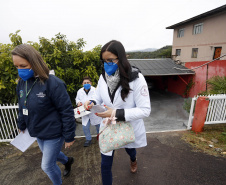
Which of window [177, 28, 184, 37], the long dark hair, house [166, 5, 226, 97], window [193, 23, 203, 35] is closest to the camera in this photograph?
the long dark hair

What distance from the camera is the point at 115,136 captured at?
1.59 metres

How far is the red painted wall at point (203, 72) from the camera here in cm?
709

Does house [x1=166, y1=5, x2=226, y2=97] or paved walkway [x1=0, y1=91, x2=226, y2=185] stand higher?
house [x1=166, y1=5, x2=226, y2=97]

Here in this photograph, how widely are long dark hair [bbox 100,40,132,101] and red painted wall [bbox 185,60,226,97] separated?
7.78 meters

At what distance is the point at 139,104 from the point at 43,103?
3.55 ft

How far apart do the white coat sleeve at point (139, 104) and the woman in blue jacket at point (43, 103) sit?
74cm

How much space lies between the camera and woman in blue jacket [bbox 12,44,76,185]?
1.52 metres

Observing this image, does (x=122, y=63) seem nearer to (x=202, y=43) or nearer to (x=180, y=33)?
(x=202, y=43)

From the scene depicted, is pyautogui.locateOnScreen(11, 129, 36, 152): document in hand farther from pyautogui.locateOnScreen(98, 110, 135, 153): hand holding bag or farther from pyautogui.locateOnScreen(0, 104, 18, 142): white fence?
pyautogui.locateOnScreen(0, 104, 18, 142): white fence

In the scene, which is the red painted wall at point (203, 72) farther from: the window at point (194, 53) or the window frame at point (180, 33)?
the window frame at point (180, 33)

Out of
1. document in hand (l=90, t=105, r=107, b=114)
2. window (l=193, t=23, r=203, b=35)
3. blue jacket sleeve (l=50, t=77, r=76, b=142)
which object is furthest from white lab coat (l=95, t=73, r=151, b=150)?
window (l=193, t=23, r=203, b=35)

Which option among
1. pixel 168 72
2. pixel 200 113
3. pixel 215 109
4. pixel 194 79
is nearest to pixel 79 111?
pixel 200 113

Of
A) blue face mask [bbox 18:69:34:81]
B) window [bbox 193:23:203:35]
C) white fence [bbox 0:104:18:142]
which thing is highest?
window [bbox 193:23:203:35]

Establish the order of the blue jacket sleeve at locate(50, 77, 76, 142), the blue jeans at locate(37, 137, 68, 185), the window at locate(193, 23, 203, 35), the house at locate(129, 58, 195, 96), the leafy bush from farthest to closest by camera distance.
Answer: the window at locate(193, 23, 203, 35) < the house at locate(129, 58, 195, 96) < the leafy bush < the blue jeans at locate(37, 137, 68, 185) < the blue jacket sleeve at locate(50, 77, 76, 142)
